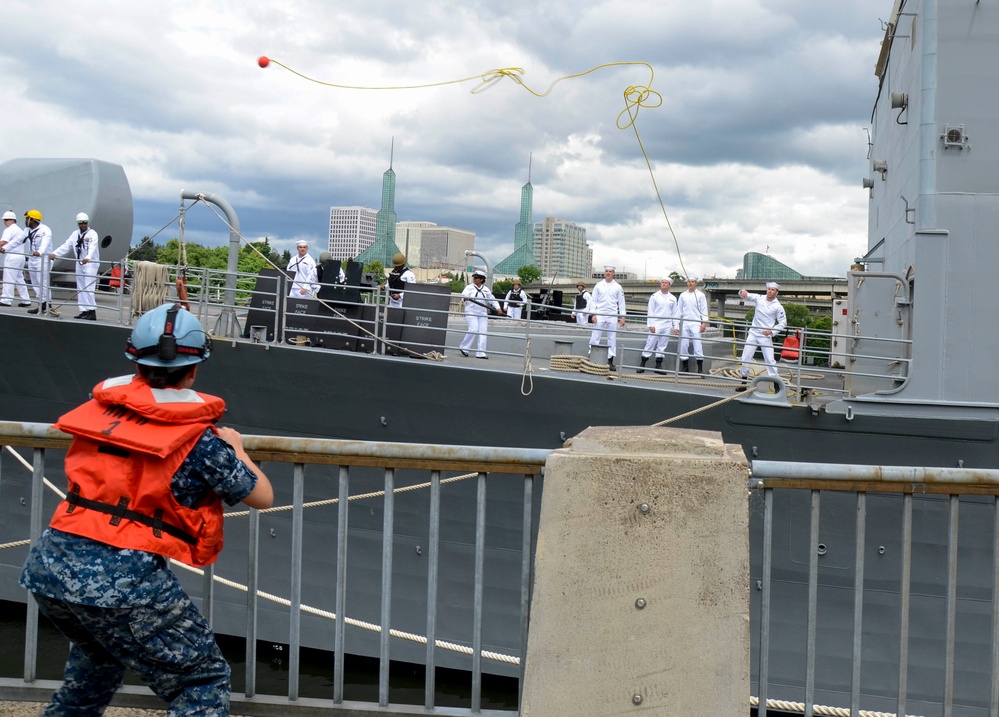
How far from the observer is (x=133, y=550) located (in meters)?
2.48

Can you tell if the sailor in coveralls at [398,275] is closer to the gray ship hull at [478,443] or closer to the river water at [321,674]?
the gray ship hull at [478,443]

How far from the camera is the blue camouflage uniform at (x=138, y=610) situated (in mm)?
2438

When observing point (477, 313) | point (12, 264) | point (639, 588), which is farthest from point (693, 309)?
point (639, 588)

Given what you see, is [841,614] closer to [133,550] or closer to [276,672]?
[276,672]

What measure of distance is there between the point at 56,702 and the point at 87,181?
482 inches

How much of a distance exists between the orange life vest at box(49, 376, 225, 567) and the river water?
6505 millimetres

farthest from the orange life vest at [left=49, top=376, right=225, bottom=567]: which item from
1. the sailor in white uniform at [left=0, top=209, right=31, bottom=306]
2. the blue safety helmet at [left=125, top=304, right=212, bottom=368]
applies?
the sailor in white uniform at [left=0, top=209, right=31, bottom=306]

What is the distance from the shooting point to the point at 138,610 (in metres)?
2.46

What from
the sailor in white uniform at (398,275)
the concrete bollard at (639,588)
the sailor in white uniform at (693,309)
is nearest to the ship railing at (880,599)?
the sailor in white uniform at (693,309)

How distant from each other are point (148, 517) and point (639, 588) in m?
1.48

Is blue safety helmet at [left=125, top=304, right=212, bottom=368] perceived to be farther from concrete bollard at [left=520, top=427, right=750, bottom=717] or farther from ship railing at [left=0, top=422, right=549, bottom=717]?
ship railing at [left=0, top=422, right=549, bottom=717]

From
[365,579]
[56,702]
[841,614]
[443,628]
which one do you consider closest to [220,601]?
[365,579]

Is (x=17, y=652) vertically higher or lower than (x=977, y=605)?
lower

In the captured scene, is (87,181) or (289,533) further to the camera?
(87,181)
